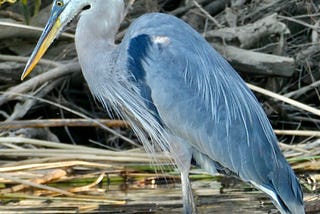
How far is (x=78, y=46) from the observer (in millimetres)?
5379

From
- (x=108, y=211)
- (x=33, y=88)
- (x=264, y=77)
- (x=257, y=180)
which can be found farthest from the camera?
(x=264, y=77)

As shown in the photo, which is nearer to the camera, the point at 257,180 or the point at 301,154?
the point at 257,180

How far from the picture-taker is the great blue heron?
522 cm

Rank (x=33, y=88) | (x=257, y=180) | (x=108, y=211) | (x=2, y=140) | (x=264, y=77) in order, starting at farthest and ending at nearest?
(x=264, y=77), (x=33, y=88), (x=2, y=140), (x=108, y=211), (x=257, y=180)

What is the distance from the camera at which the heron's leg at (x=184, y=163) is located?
5285 mm

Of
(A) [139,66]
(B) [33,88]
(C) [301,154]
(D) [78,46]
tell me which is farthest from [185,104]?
(B) [33,88]

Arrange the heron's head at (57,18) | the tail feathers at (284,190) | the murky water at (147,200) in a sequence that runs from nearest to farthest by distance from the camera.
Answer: the tail feathers at (284,190)
the heron's head at (57,18)
the murky water at (147,200)

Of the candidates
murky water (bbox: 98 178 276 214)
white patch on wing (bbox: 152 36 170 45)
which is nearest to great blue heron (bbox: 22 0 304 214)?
white patch on wing (bbox: 152 36 170 45)

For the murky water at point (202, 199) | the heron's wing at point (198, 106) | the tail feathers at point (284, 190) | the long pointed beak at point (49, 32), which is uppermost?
the long pointed beak at point (49, 32)

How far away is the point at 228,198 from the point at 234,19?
1746mm

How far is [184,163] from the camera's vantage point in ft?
17.4

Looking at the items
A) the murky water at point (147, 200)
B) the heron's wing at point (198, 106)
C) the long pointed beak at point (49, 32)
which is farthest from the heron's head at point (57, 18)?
the murky water at point (147, 200)

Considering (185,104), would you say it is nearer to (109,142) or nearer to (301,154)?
→ (301,154)

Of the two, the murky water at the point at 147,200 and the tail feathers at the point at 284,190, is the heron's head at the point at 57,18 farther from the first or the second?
the tail feathers at the point at 284,190
